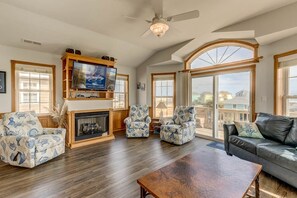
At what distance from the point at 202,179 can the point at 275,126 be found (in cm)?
210

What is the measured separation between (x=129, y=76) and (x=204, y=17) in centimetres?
351

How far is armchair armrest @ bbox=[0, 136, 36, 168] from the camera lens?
2584 millimetres

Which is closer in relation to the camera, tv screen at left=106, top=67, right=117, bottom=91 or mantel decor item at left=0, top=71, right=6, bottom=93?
mantel decor item at left=0, top=71, right=6, bottom=93

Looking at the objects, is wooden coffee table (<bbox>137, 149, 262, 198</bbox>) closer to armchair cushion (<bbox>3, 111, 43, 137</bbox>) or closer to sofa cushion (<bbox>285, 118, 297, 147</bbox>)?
sofa cushion (<bbox>285, 118, 297, 147</bbox>)

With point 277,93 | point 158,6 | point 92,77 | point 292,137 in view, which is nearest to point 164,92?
point 92,77

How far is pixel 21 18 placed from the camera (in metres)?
2.96

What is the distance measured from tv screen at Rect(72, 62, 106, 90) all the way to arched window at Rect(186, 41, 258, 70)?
274 centimetres

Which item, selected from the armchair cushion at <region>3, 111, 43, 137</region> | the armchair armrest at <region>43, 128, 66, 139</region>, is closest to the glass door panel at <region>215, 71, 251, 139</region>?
the armchair armrest at <region>43, 128, 66, 139</region>

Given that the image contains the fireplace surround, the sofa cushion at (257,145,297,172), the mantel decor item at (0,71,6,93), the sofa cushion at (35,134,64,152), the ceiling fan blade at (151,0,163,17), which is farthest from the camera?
the fireplace surround

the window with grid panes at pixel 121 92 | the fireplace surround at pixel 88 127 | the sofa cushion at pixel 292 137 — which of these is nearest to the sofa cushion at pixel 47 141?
the fireplace surround at pixel 88 127

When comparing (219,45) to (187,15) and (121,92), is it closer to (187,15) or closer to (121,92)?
(187,15)

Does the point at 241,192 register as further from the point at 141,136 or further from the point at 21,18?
the point at 21,18

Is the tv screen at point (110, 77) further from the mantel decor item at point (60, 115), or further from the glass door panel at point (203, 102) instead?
the glass door panel at point (203, 102)

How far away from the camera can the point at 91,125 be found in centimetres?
448
